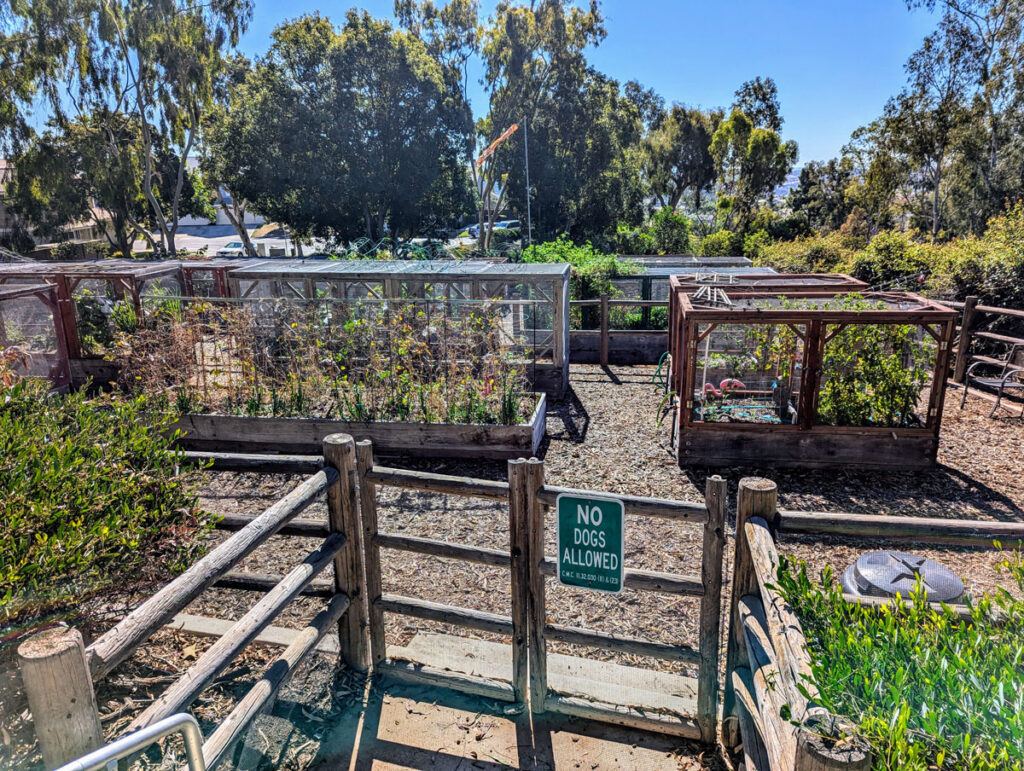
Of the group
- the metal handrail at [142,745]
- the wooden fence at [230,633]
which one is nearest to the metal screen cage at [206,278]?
the wooden fence at [230,633]

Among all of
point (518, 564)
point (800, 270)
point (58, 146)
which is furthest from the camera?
point (58, 146)

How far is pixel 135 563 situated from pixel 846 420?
6.85m

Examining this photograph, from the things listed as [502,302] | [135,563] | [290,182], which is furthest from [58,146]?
[135,563]

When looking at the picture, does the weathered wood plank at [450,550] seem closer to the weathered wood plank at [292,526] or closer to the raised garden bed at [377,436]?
the weathered wood plank at [292,526]

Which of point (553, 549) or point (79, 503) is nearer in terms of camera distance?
point (79, 503)

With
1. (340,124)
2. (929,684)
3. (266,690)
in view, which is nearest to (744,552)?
(929,684)

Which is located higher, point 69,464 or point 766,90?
point 766,90

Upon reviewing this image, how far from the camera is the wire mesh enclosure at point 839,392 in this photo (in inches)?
265

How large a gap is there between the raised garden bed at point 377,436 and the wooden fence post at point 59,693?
5733mm

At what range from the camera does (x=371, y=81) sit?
78.1ft

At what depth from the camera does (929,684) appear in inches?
64.1

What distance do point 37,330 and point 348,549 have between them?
9.50 meters

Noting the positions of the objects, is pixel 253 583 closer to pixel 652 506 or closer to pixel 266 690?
pixel 266 690

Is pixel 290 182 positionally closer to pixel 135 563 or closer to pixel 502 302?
pixel 502 302
